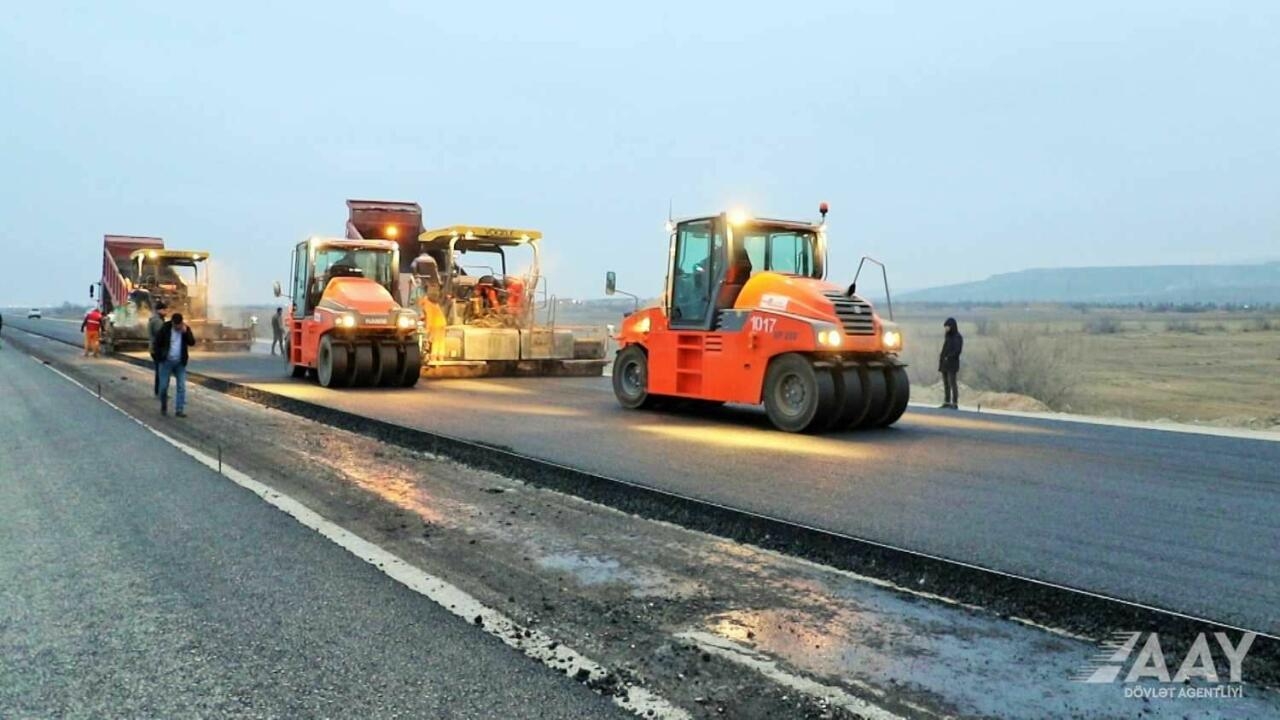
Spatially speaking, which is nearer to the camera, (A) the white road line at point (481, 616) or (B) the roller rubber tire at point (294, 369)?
(A) the white road line at point (481, 616)

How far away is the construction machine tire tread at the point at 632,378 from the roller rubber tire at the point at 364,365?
5304mm

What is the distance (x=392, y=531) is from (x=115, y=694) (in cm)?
254

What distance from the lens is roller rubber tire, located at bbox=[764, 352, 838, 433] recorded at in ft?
34.7

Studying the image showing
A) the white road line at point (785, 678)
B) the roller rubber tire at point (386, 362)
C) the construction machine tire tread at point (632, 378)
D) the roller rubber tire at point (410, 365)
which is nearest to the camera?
the white road line at point (785, 678)

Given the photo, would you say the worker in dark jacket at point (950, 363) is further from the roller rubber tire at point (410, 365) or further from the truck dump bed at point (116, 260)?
the truck dump bed at point (116, 260)

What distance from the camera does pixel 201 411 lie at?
1269cm

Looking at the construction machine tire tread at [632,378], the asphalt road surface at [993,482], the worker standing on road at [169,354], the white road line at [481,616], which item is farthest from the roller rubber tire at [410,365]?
the white road line at [481,616]

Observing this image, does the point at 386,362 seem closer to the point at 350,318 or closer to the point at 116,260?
the point at 350,318

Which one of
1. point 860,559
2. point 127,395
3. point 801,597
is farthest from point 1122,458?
point 127,395

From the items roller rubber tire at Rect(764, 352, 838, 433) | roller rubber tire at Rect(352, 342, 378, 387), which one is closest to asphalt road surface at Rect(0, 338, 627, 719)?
roller rubber tire at Rect(764, 352, 838, 433)

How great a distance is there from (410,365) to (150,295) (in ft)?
57.0

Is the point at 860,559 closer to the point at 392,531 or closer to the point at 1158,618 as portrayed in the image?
the point at 1158,618

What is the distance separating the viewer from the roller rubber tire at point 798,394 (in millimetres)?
10586

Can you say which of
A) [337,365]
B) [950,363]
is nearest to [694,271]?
[950,363]
